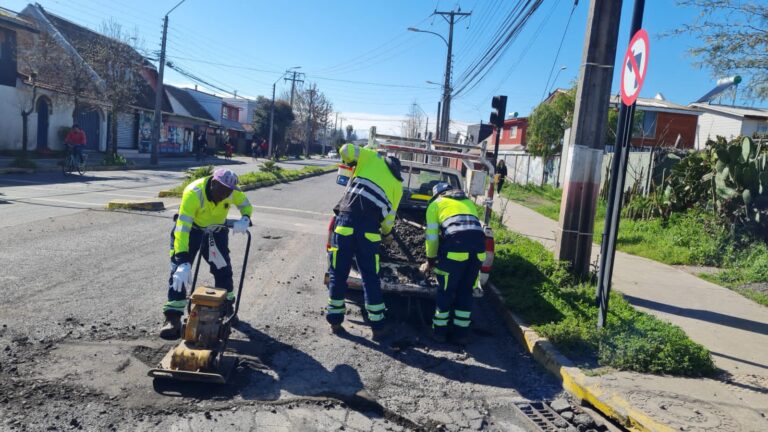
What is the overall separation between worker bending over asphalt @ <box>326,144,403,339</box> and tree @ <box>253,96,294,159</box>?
164 feet

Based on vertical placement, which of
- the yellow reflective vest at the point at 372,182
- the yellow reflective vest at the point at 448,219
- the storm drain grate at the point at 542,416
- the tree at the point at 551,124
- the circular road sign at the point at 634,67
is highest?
the tree at the point at 551,124

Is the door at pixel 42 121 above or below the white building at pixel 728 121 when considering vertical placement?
below

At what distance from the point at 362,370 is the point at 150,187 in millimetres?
14582

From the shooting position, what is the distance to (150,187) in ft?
57.4

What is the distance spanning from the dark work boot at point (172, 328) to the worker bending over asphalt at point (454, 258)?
2.40 m

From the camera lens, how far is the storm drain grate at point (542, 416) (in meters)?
4.11

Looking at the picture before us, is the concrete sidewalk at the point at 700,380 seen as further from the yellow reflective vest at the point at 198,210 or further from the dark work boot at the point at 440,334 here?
the yellow reflective vest at the point at 198,210

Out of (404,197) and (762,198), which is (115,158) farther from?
(762,198)

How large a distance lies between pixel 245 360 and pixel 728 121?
35.2m

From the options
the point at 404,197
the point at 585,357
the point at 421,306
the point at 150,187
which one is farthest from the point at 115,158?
the point at 585,357

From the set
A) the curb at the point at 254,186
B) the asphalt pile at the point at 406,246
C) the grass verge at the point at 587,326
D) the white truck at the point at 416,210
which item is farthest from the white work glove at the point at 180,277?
the curb at the point at 254,186

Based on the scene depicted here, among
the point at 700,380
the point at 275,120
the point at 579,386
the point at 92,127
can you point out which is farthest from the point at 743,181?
the point at 275,120

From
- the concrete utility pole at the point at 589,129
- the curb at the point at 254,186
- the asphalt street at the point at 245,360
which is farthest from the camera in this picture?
the curb at the point at 254,186

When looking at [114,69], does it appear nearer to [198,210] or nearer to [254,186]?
[254,186]
